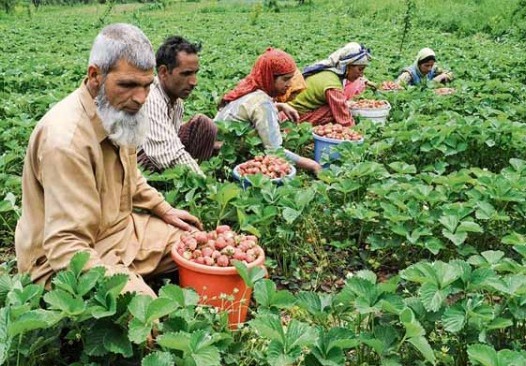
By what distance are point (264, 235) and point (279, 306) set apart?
1.16m

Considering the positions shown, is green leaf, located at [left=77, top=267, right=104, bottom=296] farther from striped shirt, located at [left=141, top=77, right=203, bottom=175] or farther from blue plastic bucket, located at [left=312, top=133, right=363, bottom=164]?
blue plastic bucket, located at [left=312, top=133, right=363, bottom=164]

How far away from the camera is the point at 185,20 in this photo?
2114 cm

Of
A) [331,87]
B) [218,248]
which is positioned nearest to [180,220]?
[218,248]

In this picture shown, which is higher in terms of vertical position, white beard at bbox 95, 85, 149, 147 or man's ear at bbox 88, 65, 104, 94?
man's ear at bbox 88, 65, 104, 94

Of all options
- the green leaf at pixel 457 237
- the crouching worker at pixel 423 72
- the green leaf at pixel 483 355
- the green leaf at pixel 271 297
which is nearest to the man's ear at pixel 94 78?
the green leaf at pixel 271 297

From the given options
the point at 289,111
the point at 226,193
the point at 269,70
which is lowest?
the point at 289,111

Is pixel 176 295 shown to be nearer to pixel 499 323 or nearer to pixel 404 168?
pixel 499 323

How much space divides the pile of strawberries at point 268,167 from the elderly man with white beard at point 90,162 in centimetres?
142

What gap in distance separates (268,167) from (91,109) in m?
1.85

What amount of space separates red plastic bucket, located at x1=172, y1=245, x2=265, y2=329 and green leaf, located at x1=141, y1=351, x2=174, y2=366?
2.21 feet

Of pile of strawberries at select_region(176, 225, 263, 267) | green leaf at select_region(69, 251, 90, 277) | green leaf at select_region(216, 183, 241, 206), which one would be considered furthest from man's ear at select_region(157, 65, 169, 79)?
green leaf at select_region(69, 251, 90, 277)

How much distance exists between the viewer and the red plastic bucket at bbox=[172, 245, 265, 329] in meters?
2.73

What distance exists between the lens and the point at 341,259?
3.78m

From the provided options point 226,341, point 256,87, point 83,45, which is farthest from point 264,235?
point 83,45
